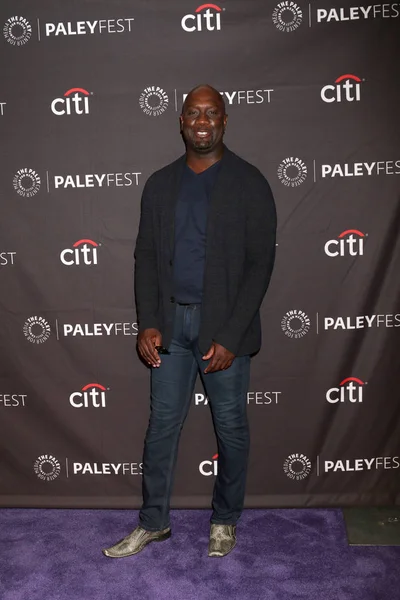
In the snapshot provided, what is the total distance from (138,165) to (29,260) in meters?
0.71

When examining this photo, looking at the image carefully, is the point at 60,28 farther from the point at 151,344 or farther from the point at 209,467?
the point at 209,467

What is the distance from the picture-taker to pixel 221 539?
2400 millimetres

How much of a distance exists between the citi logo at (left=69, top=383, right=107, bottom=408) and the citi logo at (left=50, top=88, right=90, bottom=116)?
1.34 metres

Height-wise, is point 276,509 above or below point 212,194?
below

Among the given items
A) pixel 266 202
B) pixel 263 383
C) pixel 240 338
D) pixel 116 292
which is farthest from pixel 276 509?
pixel 266 202

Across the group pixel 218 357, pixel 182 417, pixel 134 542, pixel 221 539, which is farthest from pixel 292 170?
pixel 134 542

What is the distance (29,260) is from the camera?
2.77 meters

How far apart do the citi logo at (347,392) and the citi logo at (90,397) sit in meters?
1.13

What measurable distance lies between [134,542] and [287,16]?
2.44 meters

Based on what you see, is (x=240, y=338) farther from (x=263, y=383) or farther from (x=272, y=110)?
(x=272, y=110)

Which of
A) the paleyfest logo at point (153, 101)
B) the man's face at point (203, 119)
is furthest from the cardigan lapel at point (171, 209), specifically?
the paleyfest logo at point (153, 101)

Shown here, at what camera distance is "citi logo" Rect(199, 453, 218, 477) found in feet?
9.33

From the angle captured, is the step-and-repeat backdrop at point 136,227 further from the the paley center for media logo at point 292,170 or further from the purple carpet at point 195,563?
the purple carpet at point 195,563

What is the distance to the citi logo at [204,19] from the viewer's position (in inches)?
102
